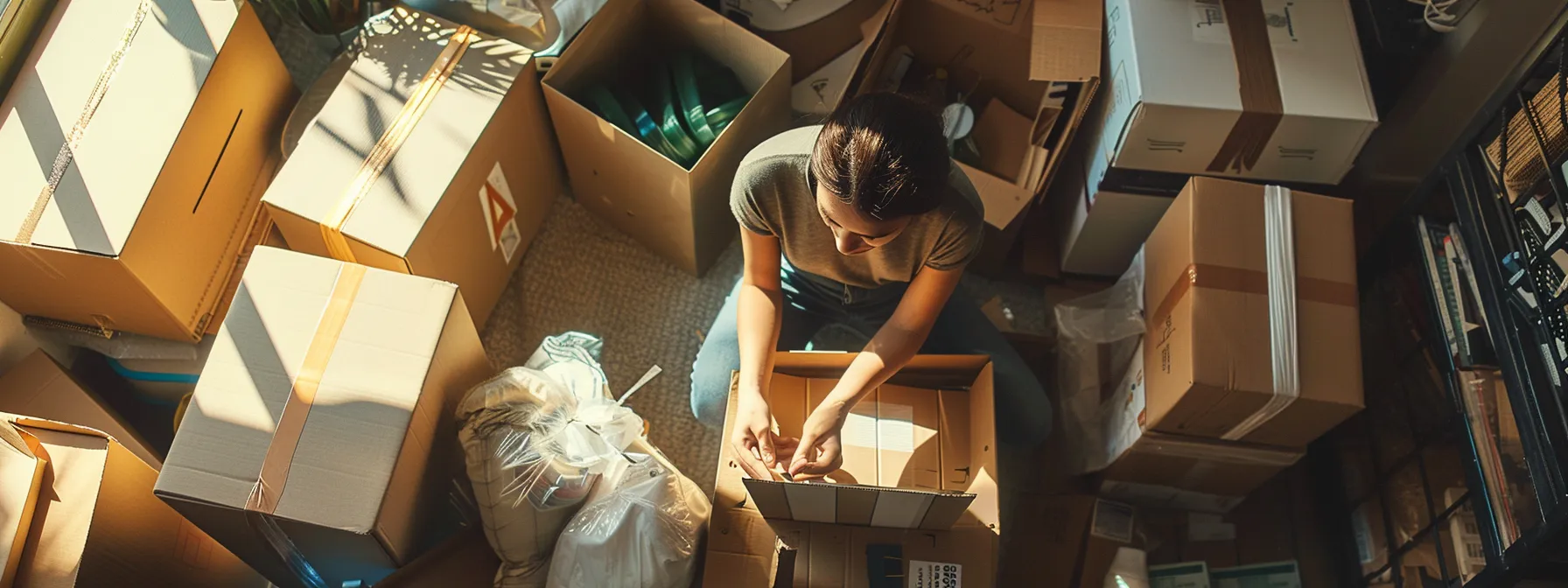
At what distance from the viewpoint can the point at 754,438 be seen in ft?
4.12

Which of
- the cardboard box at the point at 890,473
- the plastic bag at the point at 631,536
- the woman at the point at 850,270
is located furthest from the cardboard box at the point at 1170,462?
the plastic bag at the point at 631,536

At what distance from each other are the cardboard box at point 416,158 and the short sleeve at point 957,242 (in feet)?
2.44

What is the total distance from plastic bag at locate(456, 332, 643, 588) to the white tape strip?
35.2 inches

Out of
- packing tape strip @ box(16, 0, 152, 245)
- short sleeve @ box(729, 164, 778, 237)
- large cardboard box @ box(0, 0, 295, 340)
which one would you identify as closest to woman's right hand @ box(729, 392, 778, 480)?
short sleeve @ box(729, 164, 778, 237)

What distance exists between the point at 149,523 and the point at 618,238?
91 centimetres

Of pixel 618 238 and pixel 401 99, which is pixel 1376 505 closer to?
pixel 618 238

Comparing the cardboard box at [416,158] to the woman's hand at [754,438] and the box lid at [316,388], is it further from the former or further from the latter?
the woman's hand at [754,438]

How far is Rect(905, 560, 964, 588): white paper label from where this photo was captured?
124 cm

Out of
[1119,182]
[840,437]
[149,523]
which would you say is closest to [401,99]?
[149,523]

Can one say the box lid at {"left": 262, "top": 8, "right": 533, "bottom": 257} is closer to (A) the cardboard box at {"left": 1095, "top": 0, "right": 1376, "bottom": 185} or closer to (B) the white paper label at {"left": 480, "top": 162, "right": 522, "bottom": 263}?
(B) the white paper label at {"left": 480, "top": 162, "right": 522, "bottom": 263}

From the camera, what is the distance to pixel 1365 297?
1.66 metres

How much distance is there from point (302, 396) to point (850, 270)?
74 cm

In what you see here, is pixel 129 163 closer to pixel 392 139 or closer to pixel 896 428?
pixel 392 139

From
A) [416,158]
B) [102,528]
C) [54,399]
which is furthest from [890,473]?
[54,399]
